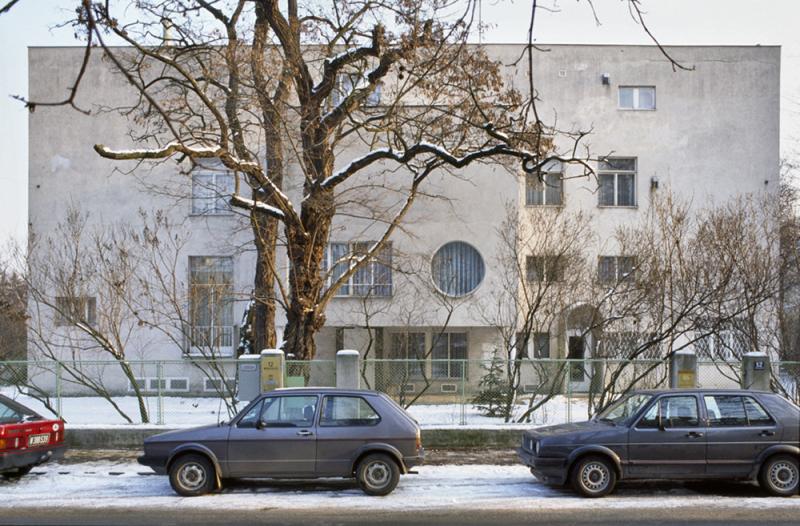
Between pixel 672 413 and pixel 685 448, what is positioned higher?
pixel 672 413

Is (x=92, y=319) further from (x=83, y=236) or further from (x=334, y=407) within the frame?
(x=334, y=407)

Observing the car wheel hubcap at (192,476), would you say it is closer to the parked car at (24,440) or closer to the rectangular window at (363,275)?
the parked car at (24,440)

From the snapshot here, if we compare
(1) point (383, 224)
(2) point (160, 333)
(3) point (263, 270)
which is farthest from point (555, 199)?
(2) point (160, 333)

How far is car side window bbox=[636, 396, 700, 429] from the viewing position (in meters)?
11.3

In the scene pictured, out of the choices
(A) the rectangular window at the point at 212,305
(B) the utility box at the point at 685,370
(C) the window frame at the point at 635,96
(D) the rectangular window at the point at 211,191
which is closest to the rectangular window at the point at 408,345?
(A) the rectangular window at the point at 212,305

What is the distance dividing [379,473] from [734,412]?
16.3ft

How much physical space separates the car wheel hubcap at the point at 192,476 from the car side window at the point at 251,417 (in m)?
0.78

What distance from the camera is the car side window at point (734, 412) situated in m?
11.3

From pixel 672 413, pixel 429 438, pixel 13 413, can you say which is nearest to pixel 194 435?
pixel 13 413

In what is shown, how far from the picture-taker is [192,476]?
1127 cm

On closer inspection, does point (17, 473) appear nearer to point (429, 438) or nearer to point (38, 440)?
point (38, 440)

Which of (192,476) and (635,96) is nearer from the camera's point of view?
(192,476)

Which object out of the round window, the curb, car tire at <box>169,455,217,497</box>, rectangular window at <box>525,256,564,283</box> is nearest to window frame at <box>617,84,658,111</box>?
the round window

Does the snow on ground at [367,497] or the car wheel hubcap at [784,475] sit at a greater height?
the car wheel hubcap at [784,475]
